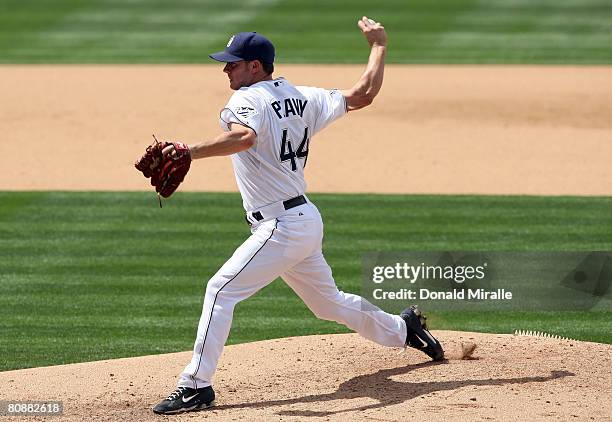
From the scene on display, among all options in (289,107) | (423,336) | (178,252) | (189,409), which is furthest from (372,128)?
(189,409)

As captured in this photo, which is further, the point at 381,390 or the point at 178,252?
the point at 178,252

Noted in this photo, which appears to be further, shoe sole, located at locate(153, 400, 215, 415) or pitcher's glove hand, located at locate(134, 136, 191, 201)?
shoe sole, located at locate(153, 400, 215, 415)

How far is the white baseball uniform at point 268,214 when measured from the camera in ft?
19.2

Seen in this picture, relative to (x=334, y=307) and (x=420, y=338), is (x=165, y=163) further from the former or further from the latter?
(x=420, y=338)

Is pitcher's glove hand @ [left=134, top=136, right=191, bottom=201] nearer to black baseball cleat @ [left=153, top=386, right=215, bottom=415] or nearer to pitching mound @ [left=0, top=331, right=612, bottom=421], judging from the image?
black baseball cleat @ [left=153, top=386, right=215, bottom=415]

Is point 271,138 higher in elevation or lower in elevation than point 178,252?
higher

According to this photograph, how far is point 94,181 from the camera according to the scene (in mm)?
12766

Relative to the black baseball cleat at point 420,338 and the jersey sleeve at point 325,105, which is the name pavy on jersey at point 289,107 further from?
the black baseball cleat at point 420,338

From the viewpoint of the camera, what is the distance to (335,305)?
6.34m

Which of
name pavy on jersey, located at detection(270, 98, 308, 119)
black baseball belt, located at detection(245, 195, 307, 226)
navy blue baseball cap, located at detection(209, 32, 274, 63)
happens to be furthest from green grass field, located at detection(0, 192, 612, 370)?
navy blue baseball cap, located at detection(209, 32, 274, 63)

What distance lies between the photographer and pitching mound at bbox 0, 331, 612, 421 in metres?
5.73

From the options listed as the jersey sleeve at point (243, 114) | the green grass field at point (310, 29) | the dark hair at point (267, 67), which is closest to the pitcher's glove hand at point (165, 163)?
the jersey sleeve at point (243, 114)

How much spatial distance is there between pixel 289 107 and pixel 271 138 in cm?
23

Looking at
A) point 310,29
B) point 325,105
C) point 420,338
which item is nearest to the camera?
point 325,105
